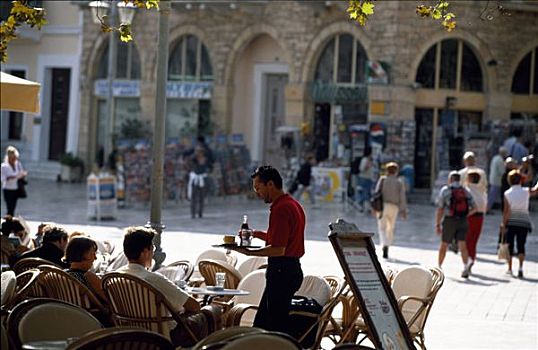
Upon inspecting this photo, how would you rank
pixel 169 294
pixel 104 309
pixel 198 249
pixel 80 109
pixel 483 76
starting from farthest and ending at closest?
1. pixel 80 109
2. pixel 483 76
3. pixel 198 249
4. pixel 104 309
5. pixel 169 294

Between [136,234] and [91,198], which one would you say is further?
[91,198]

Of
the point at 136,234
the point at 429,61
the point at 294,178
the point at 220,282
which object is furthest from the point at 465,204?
the point at 429,61

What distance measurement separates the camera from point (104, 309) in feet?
27.9

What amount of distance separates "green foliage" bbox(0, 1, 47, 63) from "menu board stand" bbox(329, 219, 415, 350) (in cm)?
292

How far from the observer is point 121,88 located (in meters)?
37.2

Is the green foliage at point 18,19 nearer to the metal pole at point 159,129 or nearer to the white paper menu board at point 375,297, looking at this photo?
the white paper menu board at point 375,297

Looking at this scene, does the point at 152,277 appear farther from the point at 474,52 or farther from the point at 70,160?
the point at 70,160

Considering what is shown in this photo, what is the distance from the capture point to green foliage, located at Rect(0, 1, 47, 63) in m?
8.41

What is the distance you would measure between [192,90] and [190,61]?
1.07 metres

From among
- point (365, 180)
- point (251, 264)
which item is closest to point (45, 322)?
point (251, 264)

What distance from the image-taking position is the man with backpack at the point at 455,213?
→ 16.6m

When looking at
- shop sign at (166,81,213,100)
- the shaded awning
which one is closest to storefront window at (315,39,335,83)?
shop sign at (166,81,213,100)

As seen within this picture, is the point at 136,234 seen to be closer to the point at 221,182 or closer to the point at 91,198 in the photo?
the point at 91,198

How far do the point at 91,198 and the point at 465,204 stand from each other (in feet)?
34.1
